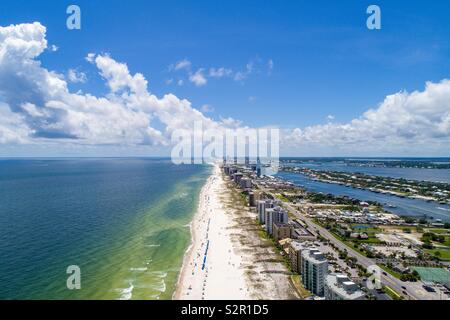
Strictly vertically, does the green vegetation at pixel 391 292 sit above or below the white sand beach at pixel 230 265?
below

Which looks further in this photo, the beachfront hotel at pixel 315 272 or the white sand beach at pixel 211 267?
the white sand beach at pixel 211 267

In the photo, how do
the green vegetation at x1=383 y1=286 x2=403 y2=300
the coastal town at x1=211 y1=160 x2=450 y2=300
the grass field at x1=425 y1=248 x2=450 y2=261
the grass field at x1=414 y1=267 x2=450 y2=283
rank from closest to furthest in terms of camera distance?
the green vegetation at x1=383 y1=286 x2=403 y2=300 → the coastal town at x1=211 y1=160 x2=450 y2=300 → the grass field at x1=414 y1=267 x2=450 y2=283 → the grass field at x1=425 y1=248 x2=450 y2=261

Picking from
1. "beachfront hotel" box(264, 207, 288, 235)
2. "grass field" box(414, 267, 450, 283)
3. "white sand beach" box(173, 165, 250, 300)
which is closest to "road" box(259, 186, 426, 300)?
"grass field" box(414, 267, 450, 283)

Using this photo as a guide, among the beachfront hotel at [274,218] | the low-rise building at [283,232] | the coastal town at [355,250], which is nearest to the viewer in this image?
the coastal town at [355,250]

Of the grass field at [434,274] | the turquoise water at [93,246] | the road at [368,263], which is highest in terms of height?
the turquoise water at [93,246]

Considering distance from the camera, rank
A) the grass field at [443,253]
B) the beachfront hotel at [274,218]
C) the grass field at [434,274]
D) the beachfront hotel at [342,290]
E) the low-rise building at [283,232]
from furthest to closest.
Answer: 1. the beachfront hotel at [274,218]
2. the low-rise building at [283,232]
3. the grass field at [443,253]
4. the grass field at [434,274]
5. the beachfront hotel at [342,290]

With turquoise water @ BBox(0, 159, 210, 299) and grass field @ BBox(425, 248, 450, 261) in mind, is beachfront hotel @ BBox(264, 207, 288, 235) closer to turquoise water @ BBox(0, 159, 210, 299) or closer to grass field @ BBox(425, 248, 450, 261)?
turquoise water @ BBox(0, 159, 210, 299)

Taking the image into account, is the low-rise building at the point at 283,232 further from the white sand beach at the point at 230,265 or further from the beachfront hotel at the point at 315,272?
the beachfront hotel at the point at 315,272

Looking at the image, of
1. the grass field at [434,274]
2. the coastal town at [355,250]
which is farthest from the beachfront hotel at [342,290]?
the grass field at [434,274]
